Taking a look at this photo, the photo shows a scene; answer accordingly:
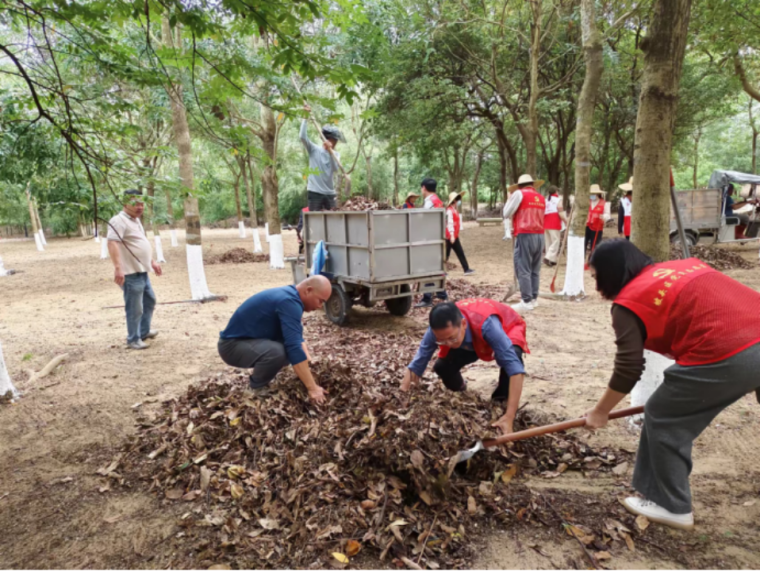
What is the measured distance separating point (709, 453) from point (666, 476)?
101 cm

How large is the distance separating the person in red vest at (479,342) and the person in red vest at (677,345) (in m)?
0.64

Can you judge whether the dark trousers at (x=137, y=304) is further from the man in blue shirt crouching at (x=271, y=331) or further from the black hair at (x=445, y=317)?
the black hair at (x=445, y=317)

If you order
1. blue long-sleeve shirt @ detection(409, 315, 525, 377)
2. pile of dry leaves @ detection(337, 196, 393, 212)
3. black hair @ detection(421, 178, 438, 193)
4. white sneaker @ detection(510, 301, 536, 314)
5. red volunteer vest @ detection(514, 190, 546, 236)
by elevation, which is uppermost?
black hair @ detection(421, 178, 438, 193)

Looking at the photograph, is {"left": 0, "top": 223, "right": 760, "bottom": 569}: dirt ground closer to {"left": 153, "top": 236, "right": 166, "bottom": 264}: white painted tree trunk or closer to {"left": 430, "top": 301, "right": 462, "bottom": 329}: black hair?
{"left": 430, "top": 301, "right": 462, "bottom": 329}: black hair

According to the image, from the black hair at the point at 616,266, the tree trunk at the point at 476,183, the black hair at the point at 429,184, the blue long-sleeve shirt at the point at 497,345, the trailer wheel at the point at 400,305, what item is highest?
the tree trunk at the point at 476,183

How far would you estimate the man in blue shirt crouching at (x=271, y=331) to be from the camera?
136 inches

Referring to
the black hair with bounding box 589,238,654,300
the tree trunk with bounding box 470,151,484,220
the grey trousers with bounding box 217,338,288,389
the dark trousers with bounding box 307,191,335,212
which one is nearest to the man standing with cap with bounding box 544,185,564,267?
the dark trousers with bounding box 307,191,335,212

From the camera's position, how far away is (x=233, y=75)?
363 centimetres

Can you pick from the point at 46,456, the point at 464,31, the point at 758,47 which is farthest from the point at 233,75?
the point at 758,47

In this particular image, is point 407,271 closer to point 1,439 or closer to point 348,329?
point 348,329

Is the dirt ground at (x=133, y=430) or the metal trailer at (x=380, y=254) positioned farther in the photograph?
the metal trailer at (x=380, y=254)

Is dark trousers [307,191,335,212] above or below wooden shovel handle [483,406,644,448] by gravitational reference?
above

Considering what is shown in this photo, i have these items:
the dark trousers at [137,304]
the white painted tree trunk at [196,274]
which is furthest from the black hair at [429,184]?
the dark trousers at [137,304]

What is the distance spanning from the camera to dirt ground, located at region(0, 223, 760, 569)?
2330mm
